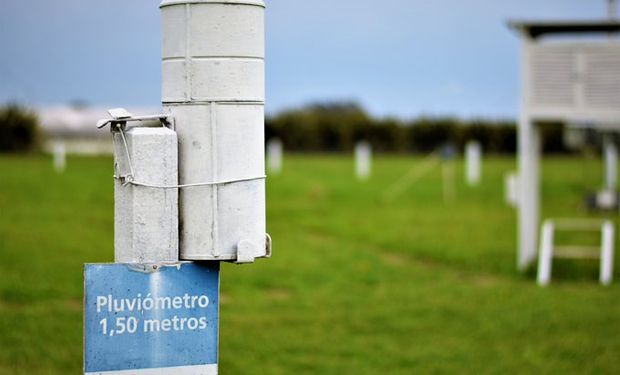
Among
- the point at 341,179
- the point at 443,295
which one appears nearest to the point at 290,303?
the point at 443,295

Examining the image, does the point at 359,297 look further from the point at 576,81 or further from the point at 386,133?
the point at 386,133

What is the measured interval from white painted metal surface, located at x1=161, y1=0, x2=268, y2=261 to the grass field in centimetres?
611

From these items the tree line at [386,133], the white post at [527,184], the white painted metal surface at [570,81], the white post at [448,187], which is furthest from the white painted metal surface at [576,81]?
the tree line at [386,133]

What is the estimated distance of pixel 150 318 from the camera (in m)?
3.76

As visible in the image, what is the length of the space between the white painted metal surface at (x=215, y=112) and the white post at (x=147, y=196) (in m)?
0.08

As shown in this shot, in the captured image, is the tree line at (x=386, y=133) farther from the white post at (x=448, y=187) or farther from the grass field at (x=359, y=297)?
the grass field at (x=359, y=297)

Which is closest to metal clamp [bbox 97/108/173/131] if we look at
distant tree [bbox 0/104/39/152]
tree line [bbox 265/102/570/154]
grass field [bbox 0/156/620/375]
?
grass field [bbox 0/156/620/375]

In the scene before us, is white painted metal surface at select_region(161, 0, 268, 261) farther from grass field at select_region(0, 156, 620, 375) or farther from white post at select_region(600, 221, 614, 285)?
white post at select_region(600, 221, 614, 285)

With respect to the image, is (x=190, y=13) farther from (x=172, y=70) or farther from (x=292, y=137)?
(x=292, y=137)

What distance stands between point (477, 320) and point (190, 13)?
9221mm

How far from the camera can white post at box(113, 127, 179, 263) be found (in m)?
3.82

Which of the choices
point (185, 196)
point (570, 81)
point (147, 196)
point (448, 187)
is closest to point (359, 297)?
point (570, 81)

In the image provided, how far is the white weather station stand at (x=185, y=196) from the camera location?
12.3 ft

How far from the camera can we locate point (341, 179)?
37000 millimetres
